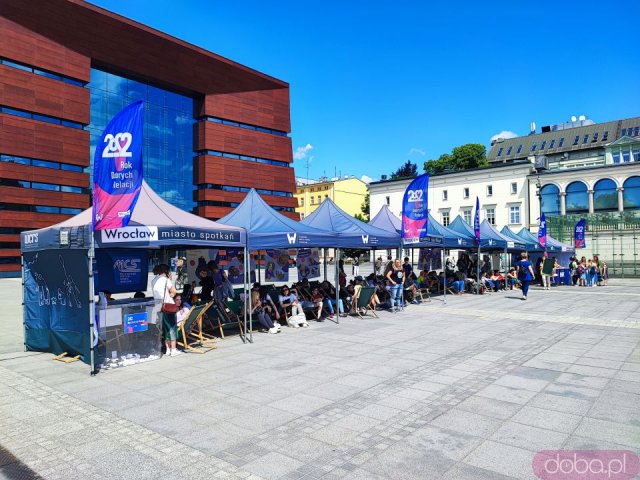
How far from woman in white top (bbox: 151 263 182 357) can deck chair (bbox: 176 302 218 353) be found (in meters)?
0.23

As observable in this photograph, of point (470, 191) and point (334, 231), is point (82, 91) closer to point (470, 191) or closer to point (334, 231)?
point (334, 231)

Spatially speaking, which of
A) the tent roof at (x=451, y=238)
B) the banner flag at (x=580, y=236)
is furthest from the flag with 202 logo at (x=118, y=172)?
the banner flag at (x=580, y=236)

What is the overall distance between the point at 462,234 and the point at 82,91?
40.6 meters

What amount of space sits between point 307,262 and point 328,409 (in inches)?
405

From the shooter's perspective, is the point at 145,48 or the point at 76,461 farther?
the point at 145,48

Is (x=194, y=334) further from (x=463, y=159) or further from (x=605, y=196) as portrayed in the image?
(x=463, y=159)

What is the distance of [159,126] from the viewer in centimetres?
5309

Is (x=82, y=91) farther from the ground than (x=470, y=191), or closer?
farther from the ground

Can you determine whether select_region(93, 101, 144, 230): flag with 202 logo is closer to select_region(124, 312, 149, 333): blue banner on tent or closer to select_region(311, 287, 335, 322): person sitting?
select_region(124, 312, 149, 333): blue banner on tent

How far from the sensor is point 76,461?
14.4ft

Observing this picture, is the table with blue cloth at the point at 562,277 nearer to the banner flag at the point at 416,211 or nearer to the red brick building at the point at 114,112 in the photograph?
the banner flag at the point at 416,211

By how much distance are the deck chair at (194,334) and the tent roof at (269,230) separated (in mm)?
1924

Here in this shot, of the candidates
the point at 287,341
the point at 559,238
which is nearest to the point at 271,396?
the point at 287,341

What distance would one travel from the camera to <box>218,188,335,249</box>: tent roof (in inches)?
418
